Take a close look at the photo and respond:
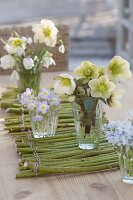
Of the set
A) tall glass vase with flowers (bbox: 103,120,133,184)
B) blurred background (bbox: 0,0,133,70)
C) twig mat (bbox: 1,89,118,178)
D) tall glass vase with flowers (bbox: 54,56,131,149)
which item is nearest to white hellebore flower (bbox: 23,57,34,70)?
twig mat (bbox: 1,89,118,178)

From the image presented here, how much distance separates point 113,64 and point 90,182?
352 mm

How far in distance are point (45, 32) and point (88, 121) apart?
50cm

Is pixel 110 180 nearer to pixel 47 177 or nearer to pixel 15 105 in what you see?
pixel 47 177

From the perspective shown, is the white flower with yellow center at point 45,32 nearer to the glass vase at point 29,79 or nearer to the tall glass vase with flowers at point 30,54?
the tall glass vase with flowers at point 30,54

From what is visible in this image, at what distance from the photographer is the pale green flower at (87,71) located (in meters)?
1.26

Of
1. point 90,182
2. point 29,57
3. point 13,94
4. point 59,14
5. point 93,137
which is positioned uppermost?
point 59,14

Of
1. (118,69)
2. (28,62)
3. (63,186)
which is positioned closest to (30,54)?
(28,62)

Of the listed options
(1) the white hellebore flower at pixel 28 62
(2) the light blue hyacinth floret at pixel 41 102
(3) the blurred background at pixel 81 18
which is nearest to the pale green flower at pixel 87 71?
(2) the light blue hyacinth floret at pixel 41 102

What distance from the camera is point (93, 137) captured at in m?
1.31

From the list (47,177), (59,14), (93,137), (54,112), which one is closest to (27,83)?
(54,112)

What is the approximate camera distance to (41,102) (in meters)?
1.34

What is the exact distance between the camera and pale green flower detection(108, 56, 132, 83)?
4.22ft

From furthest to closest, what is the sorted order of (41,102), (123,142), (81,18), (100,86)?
(81,18) < (41,102) < (100,86) < (123,142)

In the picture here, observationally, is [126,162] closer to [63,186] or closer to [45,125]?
[63,186]
